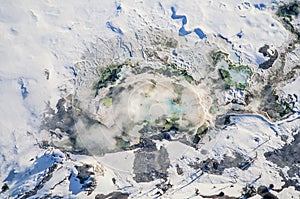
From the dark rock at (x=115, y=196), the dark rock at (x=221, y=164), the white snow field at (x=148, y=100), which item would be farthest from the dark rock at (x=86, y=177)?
the dark rock at (x=221, y=164)

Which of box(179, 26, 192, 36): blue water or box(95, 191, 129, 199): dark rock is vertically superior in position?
box(179, 26, 192, 36): blue water

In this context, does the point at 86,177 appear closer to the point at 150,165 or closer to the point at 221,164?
the point at 150,165

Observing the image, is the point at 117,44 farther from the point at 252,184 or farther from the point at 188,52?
the point at 252,184

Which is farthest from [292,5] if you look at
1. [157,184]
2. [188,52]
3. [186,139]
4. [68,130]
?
[68,130]

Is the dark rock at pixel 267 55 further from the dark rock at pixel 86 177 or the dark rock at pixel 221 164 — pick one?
the dark rock at pixel 86 177

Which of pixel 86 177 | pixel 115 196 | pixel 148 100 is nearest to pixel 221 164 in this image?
pixel 148 100

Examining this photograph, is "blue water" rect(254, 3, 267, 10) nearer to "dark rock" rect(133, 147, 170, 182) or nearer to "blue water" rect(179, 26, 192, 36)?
"blue water" rect(179, 26, 192, 36)

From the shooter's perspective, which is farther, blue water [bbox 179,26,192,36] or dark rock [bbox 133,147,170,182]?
blue water [bbox 179,26,192,36]

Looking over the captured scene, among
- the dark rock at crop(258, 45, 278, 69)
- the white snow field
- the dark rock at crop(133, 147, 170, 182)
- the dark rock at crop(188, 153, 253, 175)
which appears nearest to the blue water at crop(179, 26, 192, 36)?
the white snow field
